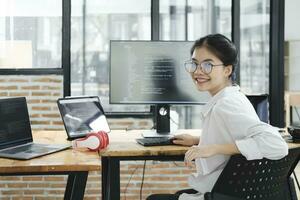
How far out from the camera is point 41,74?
3611 mm

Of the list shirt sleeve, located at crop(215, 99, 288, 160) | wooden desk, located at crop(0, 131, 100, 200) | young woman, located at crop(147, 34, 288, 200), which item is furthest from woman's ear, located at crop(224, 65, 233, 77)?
wooden desk, located at crop(0, 131, 100, 200)

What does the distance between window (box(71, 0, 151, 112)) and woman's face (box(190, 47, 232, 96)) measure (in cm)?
184

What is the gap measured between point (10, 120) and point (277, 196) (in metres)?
1.39

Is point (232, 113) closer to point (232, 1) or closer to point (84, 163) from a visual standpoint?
point (84, 163)

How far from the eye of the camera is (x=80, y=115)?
2641mm

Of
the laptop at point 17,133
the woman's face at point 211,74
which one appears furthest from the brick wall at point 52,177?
the woman's face at point 211,74

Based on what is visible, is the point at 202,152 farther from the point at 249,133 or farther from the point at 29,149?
the point at 29,149

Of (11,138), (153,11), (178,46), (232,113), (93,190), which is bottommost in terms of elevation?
(93,190)

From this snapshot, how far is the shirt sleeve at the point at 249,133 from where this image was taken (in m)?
1.62

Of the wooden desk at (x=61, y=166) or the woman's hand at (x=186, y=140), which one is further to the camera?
the woman's hand at (x=186, y=140)

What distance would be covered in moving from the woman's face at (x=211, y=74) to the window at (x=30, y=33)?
2010mm

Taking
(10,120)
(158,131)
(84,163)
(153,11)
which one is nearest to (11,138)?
(10,120)

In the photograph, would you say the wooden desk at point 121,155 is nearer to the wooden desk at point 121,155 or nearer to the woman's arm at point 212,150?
the wooden desk at point 121,155

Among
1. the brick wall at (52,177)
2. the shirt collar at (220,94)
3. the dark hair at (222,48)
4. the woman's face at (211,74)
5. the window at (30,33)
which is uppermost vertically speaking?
the window at (30,33)
